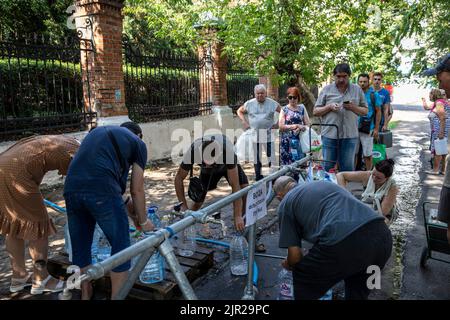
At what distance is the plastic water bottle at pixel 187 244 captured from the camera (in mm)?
3803

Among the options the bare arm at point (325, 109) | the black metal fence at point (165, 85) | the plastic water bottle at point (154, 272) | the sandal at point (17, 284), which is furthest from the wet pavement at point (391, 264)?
the black metal fence at point (165, 85)

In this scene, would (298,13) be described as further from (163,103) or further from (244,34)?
(163,103)

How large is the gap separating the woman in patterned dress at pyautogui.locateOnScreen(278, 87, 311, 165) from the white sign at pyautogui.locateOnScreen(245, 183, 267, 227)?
10.0 ft

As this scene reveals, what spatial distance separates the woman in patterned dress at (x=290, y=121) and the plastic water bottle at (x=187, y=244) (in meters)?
2.52

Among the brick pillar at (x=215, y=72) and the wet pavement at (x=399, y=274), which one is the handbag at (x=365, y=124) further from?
the brick pillar at (x=215, y=72)

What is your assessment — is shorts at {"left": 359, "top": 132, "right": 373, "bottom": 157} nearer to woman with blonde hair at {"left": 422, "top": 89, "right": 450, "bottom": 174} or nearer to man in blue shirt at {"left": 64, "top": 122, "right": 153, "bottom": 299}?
woman with blonde hair at {"left": 422, "top": 89, "right": 450, "bottom": 174}

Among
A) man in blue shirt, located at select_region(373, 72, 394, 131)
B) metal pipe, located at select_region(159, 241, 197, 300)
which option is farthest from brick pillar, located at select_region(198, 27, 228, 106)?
metal pipe, located at select_region(159, 241, 197, 300)

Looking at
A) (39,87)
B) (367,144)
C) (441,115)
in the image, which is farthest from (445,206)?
(39,87)

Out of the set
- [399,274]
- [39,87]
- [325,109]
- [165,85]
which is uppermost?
[165,85]

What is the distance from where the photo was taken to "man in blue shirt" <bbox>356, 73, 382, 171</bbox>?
629cm

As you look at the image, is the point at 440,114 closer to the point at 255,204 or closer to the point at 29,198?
the point at 255,204

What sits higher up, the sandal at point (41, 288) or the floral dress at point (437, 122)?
the floral dress at point (437, 122)

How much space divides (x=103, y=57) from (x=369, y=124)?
16.6ft

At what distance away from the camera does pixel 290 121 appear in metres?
6.14
